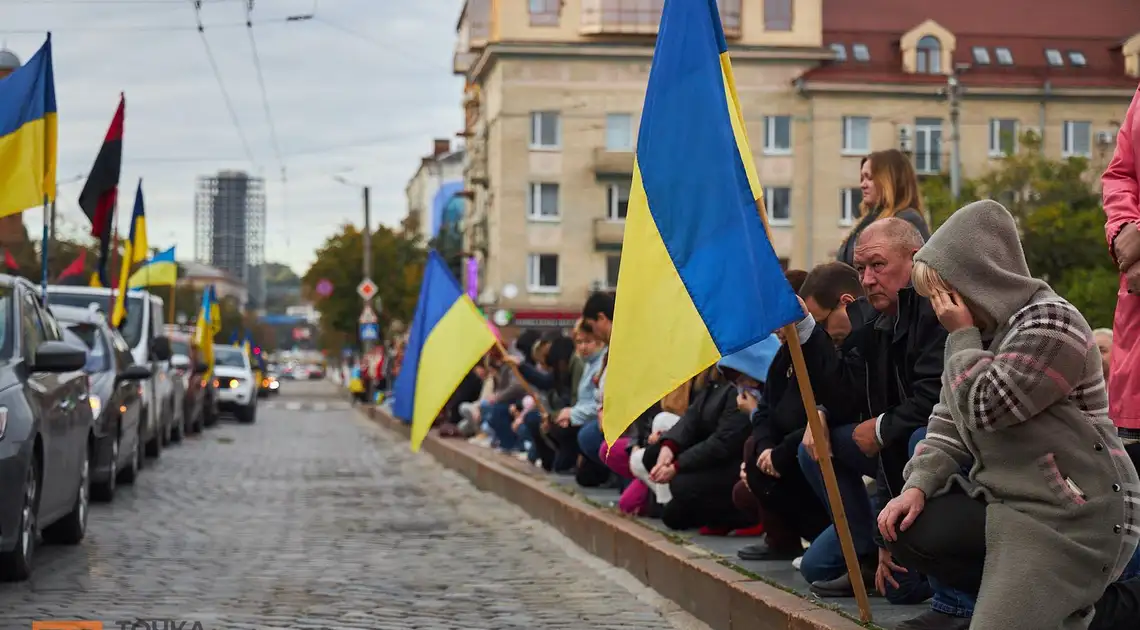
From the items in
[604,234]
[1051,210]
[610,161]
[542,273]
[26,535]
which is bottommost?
[26,535]

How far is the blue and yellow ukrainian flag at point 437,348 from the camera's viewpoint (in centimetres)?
1520

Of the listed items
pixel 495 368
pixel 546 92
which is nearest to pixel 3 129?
pixel 495 368

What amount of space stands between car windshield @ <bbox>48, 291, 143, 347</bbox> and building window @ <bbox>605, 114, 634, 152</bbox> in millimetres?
43493

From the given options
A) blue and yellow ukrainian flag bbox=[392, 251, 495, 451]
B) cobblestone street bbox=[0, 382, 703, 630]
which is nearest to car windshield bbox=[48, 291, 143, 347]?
cobblestone street bbox=[0, 382, 703, 630]

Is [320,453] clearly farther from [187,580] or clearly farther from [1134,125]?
[1134,125]

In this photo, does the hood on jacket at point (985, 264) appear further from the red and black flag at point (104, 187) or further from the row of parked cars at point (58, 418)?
the red and black flag at point (104, 187)

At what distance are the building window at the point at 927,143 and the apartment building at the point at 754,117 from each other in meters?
0.06

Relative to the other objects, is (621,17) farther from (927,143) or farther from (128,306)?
(128,306)

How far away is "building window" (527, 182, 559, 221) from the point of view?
6462 centimetres

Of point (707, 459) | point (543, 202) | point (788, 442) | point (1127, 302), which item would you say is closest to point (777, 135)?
point (543, 202)

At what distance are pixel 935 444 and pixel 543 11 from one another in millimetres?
59999

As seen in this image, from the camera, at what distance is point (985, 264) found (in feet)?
15.5

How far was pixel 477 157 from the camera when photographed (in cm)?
7038

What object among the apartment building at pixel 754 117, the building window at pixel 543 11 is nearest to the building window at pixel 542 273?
the apartment building at pixel 754 117
